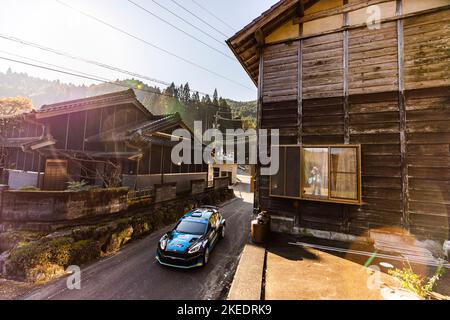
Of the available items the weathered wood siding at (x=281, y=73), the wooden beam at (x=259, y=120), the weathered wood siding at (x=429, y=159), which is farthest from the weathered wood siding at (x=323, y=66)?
the weathered wood siding at (x=429, y=159)

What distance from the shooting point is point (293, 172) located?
7105mm

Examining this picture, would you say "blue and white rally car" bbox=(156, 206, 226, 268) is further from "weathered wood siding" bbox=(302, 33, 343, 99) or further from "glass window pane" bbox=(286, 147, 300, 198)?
"weathered wood siding" bbox=(302, 33, 343, 99)

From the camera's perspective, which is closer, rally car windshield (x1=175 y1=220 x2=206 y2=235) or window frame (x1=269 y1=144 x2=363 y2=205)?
window frame (x1=269 y1=144 x2=363 y2=205)

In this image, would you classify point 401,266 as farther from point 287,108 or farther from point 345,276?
point 287,108

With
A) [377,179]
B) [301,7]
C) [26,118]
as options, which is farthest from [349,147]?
[26,118]

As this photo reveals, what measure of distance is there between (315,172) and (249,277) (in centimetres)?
426

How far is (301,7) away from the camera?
23.6 feet

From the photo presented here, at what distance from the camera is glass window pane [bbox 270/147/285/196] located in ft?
23.8

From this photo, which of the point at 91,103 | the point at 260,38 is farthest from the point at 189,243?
the point at 91,103

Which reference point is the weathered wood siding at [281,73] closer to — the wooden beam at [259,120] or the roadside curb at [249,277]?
the wooden beam at [259,120]

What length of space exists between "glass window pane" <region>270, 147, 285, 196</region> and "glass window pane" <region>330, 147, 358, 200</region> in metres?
1.62

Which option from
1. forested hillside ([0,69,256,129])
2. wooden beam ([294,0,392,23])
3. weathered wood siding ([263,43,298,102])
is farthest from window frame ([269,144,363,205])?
forested hillside ([0,69,256,129])

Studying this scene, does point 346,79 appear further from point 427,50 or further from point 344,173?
point 344,173

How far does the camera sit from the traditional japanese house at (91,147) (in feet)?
39.5
